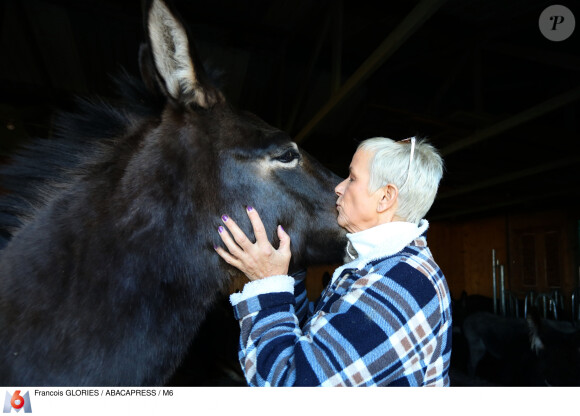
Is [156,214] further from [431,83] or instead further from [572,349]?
[431,83]

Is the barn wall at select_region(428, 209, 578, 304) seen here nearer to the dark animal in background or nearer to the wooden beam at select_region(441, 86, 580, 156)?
the dark animal in background

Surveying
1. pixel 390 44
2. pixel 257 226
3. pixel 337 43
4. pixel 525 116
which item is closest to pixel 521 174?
pixel 525 116

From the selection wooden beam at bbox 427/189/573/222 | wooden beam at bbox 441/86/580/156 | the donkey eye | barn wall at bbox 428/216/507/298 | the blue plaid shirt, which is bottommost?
barn wall at bbox 428/216/507/298

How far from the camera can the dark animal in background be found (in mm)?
3363

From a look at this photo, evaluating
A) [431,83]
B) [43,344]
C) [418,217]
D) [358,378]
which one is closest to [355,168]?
[418,217]

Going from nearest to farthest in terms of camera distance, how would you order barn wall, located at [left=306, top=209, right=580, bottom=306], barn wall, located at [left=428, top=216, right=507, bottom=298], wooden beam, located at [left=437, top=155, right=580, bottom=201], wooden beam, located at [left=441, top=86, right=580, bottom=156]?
1. wooden beam, located at [left=441, top=86, right=580, bottom=156]
2. wooden beam, located at [left=437, top=155, right=580, bottom=201]
3. barn wall, located at [left=306, top=209, right=580, bottom=306]
4. barn wall, located at [left=428, top=216, right=507, bottom=298]

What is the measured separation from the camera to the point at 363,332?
1061 mm

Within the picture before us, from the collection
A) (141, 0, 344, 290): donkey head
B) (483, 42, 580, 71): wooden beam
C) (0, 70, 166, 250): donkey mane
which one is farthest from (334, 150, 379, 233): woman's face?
(483, 42, 580, 71): wooden beam

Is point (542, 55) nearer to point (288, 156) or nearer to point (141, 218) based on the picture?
point (288, 156)

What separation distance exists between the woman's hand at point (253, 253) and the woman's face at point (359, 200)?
0.74ft

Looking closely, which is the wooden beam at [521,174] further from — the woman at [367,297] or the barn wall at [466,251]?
the woman at [367,297]

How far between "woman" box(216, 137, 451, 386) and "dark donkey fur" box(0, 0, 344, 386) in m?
0.12

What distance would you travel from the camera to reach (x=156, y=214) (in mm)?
1285

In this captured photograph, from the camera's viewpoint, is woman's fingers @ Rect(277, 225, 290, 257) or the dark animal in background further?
the dark animal in background
